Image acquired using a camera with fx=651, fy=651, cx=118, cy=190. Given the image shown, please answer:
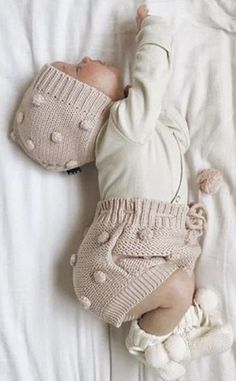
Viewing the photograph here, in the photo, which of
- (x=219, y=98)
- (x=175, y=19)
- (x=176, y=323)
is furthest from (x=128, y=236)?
(x=175, y=19)

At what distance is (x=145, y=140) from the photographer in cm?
116

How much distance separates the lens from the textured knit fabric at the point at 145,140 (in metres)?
1.15

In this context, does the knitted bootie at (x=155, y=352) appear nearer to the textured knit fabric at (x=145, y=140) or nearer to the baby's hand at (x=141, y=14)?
the textured knit fabric at (x=145, y=140)

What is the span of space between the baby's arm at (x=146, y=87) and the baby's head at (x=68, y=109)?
48 mm

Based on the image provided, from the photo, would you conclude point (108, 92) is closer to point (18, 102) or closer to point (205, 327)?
point (18, 102)

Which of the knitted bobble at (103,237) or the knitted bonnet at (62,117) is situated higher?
the knitted bonnet at (62,117)

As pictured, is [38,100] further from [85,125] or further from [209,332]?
[209,332]

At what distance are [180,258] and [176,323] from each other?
0.12 metres

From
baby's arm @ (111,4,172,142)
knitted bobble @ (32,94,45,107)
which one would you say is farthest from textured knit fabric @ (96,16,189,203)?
knitted bobble @ (32,94,45,107)

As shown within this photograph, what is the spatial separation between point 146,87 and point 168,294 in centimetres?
37

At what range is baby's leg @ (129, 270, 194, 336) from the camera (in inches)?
45.2

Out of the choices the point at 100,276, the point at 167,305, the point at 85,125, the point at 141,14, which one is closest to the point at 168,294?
the point at 167,305

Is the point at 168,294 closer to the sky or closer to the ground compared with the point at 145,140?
closer to the ground

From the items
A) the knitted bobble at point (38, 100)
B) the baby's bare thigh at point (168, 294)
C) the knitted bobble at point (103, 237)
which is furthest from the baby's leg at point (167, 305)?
the knitted bobble at point (38, 100)
